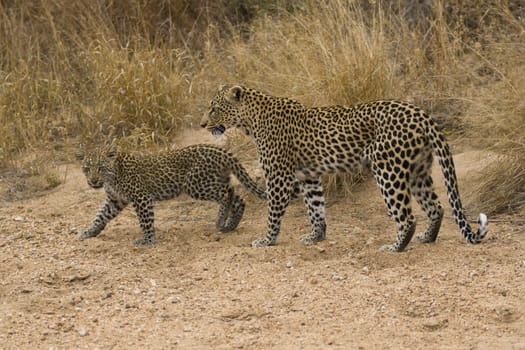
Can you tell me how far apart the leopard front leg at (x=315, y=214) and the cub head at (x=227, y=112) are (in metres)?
0.78

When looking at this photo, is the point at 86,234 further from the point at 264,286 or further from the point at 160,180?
the point at 264,286

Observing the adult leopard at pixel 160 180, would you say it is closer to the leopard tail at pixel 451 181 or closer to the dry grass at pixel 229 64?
the dry grass at pixel 229 64

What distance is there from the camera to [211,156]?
29.8ft

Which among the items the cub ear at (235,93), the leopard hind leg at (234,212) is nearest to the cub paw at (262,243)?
the leopard hind leg at (234,212)

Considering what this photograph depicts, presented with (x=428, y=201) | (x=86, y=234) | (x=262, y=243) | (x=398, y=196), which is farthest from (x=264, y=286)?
(x=86, y=234)

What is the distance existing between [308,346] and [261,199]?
293 centimetres

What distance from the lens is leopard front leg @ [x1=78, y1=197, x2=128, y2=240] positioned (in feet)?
30.0

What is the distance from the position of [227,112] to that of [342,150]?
1139 millimetres

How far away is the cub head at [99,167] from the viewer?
8930 mm

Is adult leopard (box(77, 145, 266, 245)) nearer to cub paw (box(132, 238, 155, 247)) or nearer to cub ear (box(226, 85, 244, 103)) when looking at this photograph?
cub paw (box(132, 238, 155, 247))

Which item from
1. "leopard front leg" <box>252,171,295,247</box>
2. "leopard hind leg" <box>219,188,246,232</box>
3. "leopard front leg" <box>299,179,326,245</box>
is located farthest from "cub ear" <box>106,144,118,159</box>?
"leopard front leg" <box>299,179,326,245</box>

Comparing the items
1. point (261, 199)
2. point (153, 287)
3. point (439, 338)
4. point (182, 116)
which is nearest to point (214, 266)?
point (153, 287)

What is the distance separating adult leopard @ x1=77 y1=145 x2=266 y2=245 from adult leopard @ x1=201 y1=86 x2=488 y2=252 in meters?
0.35

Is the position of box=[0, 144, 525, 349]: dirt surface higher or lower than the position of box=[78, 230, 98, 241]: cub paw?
higher
